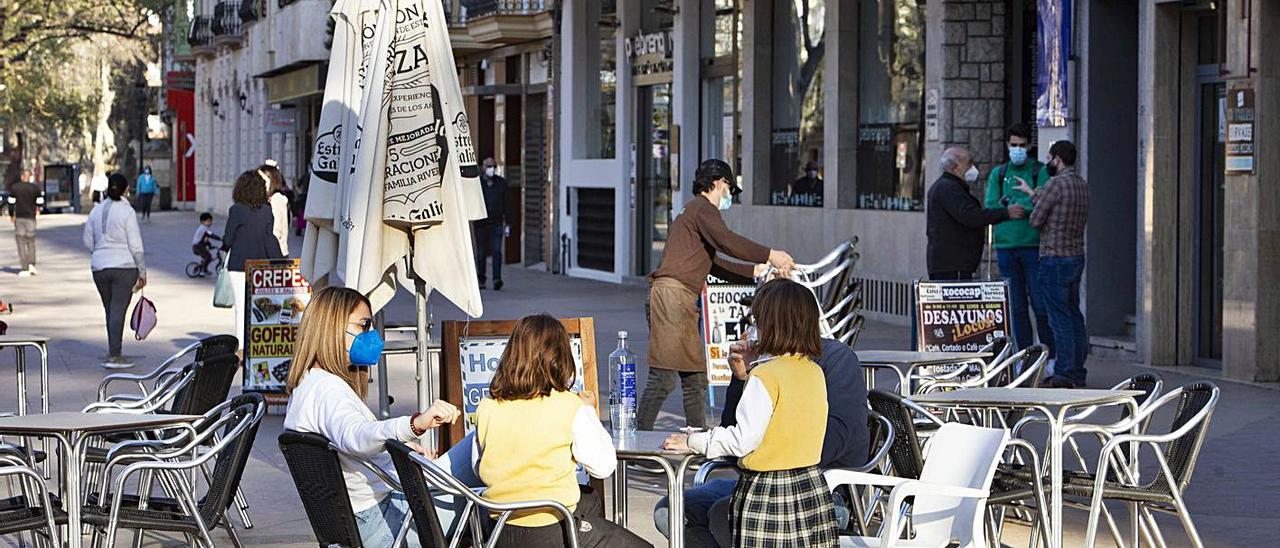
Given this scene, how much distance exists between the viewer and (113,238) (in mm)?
15750

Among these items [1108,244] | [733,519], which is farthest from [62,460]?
[1108,244]

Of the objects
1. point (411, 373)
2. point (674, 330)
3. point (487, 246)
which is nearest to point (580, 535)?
point (674, 330)

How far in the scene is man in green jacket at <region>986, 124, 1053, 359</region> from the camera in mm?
14234

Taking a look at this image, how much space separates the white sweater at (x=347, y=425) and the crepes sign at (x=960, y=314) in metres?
5.74

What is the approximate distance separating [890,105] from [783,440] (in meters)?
13.8

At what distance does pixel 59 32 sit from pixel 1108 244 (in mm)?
47936

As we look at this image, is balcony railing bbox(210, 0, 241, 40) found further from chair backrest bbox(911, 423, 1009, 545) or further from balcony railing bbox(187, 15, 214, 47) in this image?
chair backrest bbox(911, 423, 1009, 545)

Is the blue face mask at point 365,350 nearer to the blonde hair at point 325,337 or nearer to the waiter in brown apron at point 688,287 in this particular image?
the blonde hair at point 325,337

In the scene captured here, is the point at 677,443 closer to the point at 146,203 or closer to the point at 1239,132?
the point at 1239,132

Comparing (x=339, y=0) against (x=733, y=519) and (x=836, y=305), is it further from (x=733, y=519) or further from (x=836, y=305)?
(x=733, y=519)

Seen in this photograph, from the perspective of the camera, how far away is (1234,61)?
14141 millimetres

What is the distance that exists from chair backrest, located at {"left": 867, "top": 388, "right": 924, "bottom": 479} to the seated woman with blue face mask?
156 cm

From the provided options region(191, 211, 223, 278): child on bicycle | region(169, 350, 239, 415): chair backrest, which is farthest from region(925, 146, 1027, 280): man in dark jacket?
region(191, 211, 223, 278): child on bicycle

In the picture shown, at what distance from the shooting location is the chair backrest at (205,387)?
8.72m
